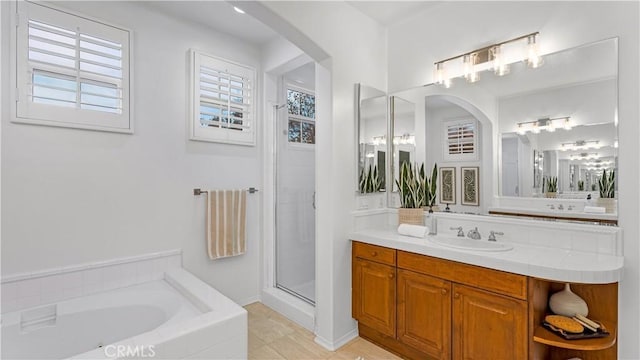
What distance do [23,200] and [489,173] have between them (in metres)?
3.38

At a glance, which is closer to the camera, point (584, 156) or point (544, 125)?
point (584, 156)

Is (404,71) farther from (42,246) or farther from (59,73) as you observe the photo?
(42,246)

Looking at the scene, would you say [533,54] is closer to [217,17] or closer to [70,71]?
[217,17]

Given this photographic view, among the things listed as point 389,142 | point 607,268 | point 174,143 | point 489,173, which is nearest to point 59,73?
point 174,143

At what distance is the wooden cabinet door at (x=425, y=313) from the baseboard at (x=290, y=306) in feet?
2.92

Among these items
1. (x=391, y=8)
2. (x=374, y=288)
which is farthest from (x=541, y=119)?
(x=374, y=288)

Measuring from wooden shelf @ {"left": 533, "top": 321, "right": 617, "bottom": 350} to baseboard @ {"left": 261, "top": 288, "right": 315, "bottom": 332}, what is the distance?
169 cm

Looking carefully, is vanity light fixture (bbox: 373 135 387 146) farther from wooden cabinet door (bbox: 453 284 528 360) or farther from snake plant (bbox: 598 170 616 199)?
snake plant (bbox: 598 170 616 199)

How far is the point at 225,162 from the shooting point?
3.08 metres

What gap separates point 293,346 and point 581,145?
2528 millimetres

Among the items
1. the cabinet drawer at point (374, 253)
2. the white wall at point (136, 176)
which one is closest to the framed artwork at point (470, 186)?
the cabinet drawer at point (374, 253)

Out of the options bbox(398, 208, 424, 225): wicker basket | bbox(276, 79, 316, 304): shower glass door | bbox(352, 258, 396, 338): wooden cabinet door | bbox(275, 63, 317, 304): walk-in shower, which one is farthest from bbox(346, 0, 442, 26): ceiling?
bbox(352, 258, 396, 338): wooden cabinet door

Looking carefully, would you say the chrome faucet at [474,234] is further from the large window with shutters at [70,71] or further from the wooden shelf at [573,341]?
the large window with shutters at [70,71]

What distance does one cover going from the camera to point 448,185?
8.28 ft
